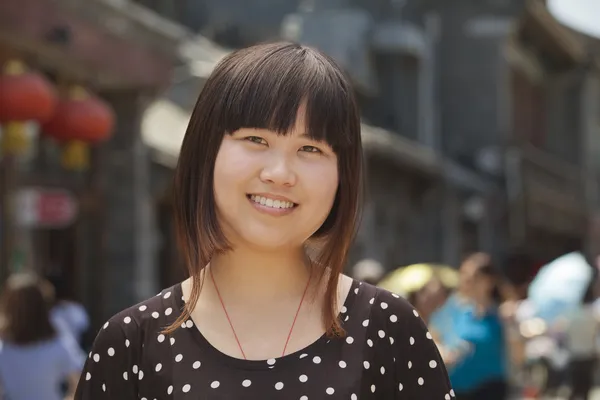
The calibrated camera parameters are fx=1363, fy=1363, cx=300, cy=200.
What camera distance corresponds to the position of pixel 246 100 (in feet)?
8.16

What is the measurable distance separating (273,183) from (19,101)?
7253 mm

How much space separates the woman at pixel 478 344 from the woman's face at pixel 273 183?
20.7ft

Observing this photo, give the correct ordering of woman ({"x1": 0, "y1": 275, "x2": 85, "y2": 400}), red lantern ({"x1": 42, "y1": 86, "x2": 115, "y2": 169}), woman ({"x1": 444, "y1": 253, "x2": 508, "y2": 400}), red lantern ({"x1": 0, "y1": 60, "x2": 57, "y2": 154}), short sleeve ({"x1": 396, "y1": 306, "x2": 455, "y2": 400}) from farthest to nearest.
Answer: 1. red lantern ({"x1": 42, "y1": 86, "x2": 115, "y2": 169})
2. red lantern ({"x1": 0, "y1": 60, "x2": 57, "y2": 154})
3. woman ({"x1": 444, "y1": 253, "x2": 508, "y2": 400})
4. woman ({"x1": 0, "y1": 275, "x2": 85, "y2": 400})
5. short sleeve ({"x1": 396, "y1": 306, "x2": 455, "y2": 400})

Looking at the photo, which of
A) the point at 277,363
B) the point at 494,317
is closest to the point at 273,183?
the point at 277,363

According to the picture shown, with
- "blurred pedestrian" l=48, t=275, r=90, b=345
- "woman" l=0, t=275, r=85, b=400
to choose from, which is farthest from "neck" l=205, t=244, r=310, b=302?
"blurred pedestrian" l=48, t=275, r=90, b=345

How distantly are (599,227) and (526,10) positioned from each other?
843 inches

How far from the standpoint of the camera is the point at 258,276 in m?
2.58

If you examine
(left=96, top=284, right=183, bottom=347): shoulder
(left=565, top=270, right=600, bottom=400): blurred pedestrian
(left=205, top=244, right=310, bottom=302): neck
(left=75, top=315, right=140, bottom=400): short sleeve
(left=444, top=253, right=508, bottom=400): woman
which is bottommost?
(left=565, top=270, right=600, bottom=400): blurred pedestrian

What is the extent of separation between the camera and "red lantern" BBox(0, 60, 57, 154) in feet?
30.9

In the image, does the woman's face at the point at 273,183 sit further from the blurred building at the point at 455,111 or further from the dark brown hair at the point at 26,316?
the blurred building at the point at 455,111

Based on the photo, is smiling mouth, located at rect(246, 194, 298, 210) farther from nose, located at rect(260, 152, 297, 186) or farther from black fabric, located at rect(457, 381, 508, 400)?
black fabric, located at rect(457, 381, 508, 400)

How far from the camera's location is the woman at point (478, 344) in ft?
29.4

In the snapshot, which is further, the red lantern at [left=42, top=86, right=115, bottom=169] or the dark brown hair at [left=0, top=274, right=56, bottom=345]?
the red lantern at [left=42, top=86, right=115, bottom=169]

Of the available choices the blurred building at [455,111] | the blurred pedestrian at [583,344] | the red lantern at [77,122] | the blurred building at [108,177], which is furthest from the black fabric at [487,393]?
the blurred building at [455,111]
